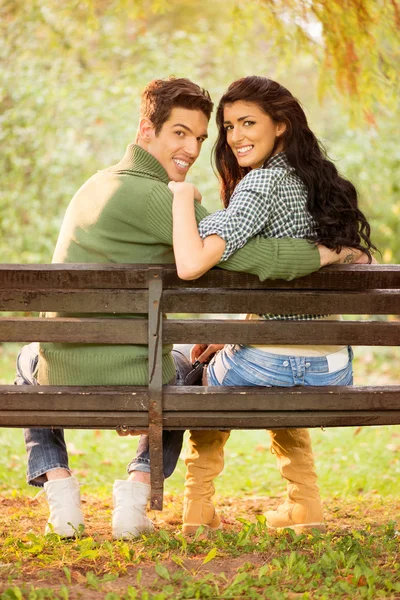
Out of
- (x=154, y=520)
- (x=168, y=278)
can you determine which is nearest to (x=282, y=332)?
(x=168, y=278)

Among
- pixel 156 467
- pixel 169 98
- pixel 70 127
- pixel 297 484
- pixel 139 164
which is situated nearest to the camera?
pixel 156 467

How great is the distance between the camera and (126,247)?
3418mm

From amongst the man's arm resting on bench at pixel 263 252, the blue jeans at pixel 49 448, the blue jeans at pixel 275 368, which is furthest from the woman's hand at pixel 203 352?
the man's arm resting on bench at pixel 263 252

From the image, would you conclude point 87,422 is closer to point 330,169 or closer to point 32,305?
point 32,305

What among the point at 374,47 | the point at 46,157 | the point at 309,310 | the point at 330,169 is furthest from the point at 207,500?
the point at 46,157

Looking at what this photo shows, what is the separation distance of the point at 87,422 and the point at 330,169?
1548 millimetres

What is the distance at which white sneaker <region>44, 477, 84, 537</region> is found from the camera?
11.7ft

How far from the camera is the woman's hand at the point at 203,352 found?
3.90 metres

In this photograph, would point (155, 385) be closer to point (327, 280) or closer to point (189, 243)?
point (189, 243)

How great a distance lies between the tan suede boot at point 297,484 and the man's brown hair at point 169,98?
1611mm

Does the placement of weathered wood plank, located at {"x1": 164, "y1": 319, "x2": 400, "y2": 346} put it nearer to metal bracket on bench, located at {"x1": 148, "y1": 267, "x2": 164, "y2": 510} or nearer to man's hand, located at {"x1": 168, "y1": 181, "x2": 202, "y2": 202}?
metal bracket on bench, located at {"x1": 148, "y1": 267, "x2": 164, "y2": 510}

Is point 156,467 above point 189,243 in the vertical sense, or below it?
below

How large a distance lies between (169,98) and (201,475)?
1.77 metres

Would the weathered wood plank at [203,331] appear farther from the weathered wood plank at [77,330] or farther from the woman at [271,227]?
the woman at [271,227]
